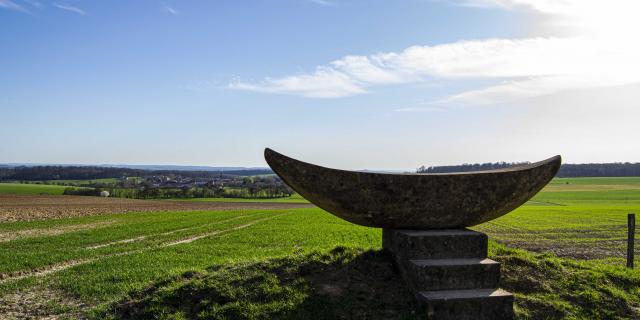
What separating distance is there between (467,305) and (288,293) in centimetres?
256

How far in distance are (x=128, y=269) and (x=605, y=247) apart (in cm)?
1877

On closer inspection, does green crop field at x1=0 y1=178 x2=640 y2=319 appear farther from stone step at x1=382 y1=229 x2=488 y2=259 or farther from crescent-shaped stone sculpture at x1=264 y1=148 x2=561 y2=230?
crescent-shaped stone sculpture at x1=264 y1=148 x2=561 y2=230

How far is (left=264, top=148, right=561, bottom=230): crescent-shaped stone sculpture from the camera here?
6.33 meters

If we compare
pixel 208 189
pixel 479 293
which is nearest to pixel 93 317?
pixel 479 293

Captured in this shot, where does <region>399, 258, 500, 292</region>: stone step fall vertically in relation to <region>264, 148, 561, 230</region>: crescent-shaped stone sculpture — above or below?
below

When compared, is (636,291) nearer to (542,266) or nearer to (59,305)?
(542,266)

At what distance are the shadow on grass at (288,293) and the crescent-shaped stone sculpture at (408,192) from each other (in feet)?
3.02

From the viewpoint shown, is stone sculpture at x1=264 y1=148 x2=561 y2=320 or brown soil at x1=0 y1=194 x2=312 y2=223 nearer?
stone sculpture at x1=264 y1=148 x2=561 y2=320

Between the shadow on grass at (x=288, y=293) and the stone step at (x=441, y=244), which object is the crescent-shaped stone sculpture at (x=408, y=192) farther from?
the shadow on grass at (x=288, y=293)

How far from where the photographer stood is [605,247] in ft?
58.8

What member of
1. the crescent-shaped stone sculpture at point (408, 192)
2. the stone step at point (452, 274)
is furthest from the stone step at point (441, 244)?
the crescent-shaped stone sculpture at point (408, 192)

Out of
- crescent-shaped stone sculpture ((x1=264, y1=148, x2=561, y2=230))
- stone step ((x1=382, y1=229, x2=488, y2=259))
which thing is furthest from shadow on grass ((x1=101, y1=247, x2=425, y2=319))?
crescent-shaped stone sculpture ((x1=264, y1=148, x2=561, y2=230))

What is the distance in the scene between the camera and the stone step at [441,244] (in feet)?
20.7

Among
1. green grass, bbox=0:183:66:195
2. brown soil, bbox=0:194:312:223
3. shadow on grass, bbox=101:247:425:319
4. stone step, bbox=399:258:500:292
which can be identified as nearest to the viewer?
shadow on grass, bbox=101:247:425:319
